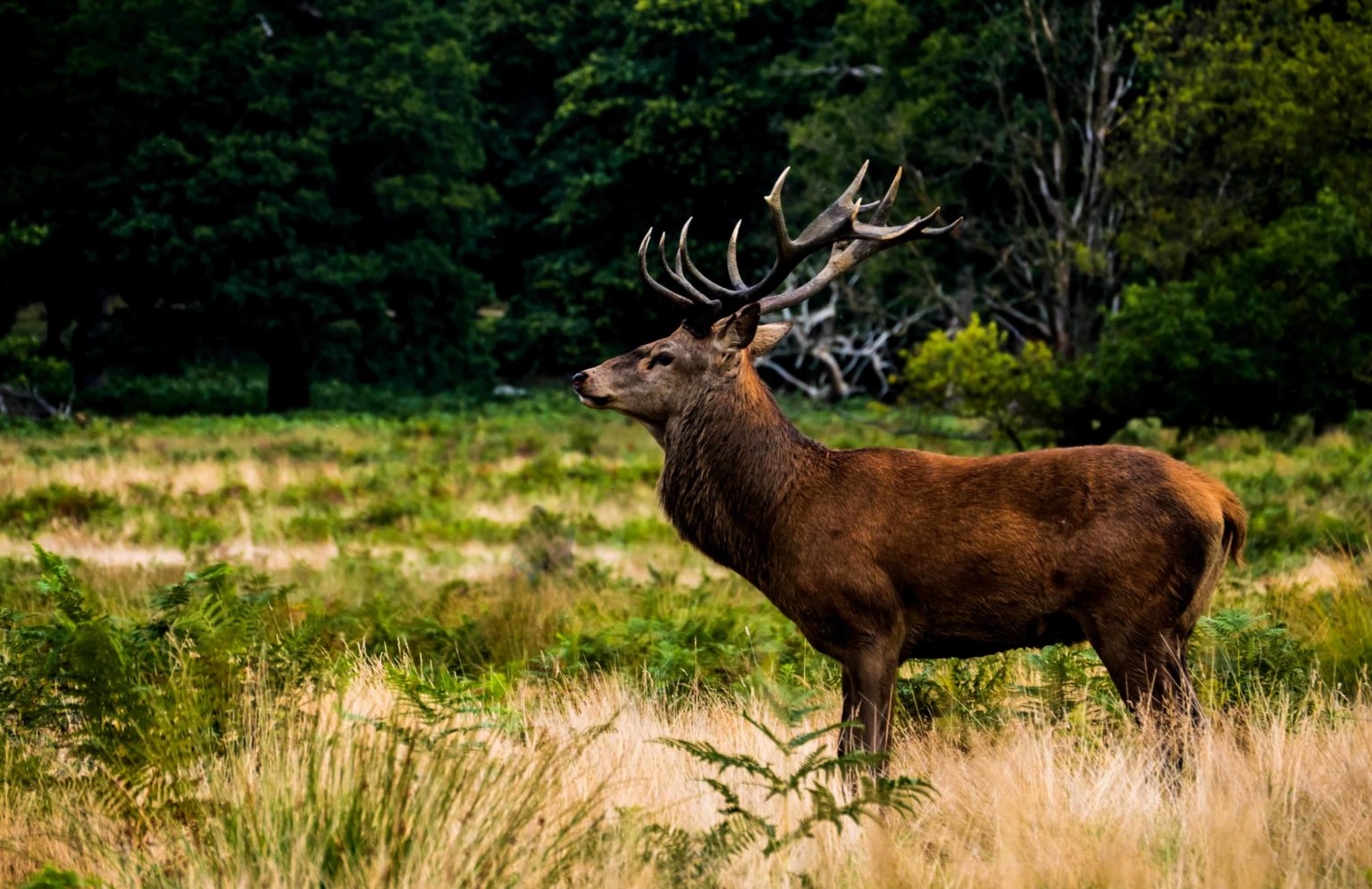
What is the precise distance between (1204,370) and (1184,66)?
284 inches

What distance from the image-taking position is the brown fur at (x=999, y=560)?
220 inches

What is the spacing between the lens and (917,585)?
571 cm

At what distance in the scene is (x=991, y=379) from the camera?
2141cm

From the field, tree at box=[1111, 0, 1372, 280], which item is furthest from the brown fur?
tree at box=[1111, 0, 1372, 280]

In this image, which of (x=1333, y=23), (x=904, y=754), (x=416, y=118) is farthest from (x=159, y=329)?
(x=904, y=754)

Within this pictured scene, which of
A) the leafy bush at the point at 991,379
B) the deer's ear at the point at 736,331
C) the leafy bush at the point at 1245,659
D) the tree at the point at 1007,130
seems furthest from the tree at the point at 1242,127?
the deer's ear at the point at 736,331

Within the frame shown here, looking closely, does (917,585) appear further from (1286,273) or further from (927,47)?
(927,47)

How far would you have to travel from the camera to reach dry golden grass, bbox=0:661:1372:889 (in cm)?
408

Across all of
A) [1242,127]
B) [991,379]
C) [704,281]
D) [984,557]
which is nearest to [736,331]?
[704,281]

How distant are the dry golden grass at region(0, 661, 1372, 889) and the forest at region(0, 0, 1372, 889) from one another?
2 centimetres

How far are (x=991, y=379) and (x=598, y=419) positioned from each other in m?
12.1

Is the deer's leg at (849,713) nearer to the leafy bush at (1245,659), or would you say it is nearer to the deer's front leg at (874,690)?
the deer's front leg at (874,690)

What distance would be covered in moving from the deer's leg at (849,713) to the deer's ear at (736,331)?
64.5 inches

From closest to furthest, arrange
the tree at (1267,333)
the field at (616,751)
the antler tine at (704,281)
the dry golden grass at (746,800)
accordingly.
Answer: the dry golden grass at (746,800) < the field at (616,751) < the antler tine at (704,281) < the tree at (1267,333)
